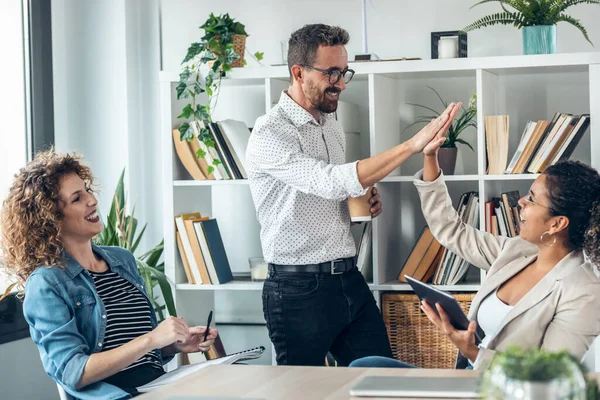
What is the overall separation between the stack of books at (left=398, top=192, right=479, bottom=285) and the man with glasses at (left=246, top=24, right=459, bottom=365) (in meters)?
0.40

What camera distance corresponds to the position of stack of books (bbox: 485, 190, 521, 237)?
3.04m

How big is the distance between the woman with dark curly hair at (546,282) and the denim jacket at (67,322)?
0.72m

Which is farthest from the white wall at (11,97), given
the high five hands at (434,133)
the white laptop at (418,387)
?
the white laptop at (418,387)

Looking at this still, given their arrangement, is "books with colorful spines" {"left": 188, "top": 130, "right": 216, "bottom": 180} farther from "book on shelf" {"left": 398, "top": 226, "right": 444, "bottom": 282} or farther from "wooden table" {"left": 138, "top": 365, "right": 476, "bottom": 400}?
"wooden table" {"left": 138, "top": 365, "right": 476, "bottom": 400}

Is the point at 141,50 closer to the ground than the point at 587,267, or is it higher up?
higher up

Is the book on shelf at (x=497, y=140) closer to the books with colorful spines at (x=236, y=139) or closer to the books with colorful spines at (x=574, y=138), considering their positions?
the books with colorful spines at (x=574, y=138)

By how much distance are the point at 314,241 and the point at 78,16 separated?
6.00 ft

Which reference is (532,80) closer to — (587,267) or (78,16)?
(587,267)

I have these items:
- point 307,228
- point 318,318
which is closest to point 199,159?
point 307,228

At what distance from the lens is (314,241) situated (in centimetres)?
276

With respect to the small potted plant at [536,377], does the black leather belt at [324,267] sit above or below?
below

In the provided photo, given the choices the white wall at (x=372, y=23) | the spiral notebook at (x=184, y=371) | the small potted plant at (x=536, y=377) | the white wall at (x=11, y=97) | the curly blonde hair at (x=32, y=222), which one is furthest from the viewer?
the white wall at (x=11, y=97)

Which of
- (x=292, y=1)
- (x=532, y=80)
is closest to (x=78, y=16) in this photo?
(x=292, y=1)

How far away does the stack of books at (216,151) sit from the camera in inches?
127
